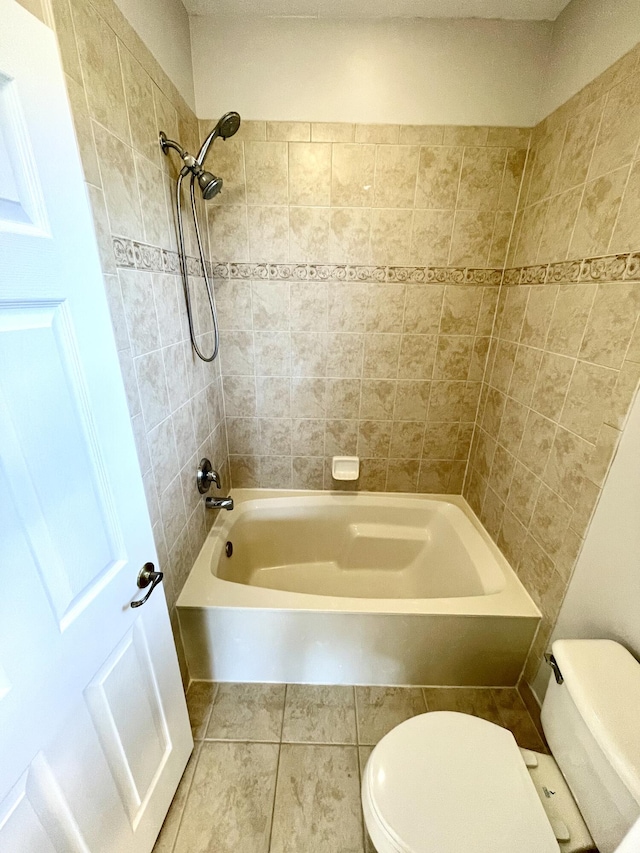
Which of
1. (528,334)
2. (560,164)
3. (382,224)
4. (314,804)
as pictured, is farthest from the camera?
(382,224)

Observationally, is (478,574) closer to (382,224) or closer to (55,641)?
(55,641)

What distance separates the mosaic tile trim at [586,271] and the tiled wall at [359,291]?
260mm

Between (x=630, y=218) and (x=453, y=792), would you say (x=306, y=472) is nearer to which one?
(x=453, y=792)

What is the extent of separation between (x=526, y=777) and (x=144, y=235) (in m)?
1.76

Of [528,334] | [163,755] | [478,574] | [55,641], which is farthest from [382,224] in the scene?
[163,755]

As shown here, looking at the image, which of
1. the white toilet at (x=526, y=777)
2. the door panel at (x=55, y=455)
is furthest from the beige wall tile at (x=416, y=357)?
the door panel at (x=55, y=455)

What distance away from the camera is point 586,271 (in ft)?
3.73

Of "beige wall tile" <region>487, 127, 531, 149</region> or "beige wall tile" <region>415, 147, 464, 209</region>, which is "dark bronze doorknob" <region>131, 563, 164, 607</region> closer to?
"beige wall tile" <region>415, 147, 464, 209</region>

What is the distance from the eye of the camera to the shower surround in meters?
0.99

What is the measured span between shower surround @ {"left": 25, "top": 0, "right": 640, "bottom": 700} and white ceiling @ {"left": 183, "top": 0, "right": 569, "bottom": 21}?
0.34m

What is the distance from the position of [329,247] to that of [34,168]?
1.28 m

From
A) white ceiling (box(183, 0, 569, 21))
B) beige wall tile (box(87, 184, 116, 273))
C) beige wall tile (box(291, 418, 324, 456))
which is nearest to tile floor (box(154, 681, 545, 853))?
beige wall tile (box(291, 418, 324, 456))

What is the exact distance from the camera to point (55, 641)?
60 cm

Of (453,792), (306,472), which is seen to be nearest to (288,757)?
(453,792)
